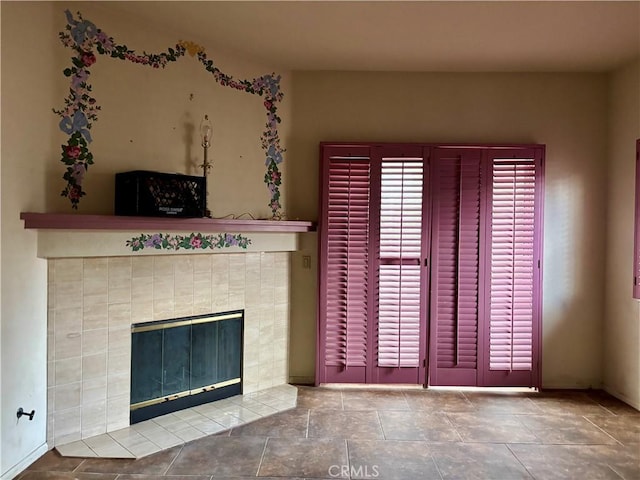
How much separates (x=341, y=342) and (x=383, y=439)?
96 cm

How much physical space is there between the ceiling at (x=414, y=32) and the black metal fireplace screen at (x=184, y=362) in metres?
1.91

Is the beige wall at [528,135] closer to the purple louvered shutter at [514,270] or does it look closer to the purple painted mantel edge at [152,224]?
the purple louvered shutter at [514,270]

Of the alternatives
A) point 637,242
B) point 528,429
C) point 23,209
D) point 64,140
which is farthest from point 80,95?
point 637,242

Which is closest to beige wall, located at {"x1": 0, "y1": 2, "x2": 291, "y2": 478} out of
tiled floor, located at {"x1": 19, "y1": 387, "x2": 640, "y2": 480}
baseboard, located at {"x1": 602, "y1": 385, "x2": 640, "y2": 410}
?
tiled floor, located at {"x1": 19, "y1": 387, "x2": 640, "y2": 480}

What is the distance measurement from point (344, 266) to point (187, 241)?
1.22 meters

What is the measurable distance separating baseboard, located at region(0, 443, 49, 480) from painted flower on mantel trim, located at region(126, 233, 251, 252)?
1151 millimetres

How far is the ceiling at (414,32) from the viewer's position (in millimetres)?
2514

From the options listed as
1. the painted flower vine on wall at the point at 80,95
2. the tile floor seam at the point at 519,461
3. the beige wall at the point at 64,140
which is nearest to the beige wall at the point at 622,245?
the tile floor seam at the point at 519,461

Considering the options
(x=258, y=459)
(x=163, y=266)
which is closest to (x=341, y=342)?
(x=258, y=459)

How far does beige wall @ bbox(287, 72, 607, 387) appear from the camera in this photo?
137 inches

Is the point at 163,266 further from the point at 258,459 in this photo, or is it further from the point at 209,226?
the point at 258,459

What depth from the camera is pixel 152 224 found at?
2604mm

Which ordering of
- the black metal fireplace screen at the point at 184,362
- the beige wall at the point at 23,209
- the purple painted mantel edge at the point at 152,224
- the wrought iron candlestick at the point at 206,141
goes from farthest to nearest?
the wrought iron candlestick at the point at 206,141
the black metal fireplace screen at the point at 184,362
the purple painted mantel edge at the point at 152,224
the beige wall at the point at 23,209

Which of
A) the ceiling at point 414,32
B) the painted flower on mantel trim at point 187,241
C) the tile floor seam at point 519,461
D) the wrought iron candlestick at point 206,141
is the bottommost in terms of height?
the tile floor seam at point 519,461
